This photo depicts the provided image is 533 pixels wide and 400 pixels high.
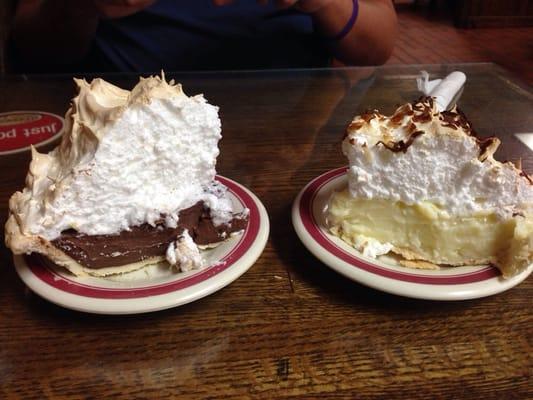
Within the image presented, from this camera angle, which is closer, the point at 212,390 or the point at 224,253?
the point at 212,390

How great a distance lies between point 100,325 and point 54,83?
1.09 meters

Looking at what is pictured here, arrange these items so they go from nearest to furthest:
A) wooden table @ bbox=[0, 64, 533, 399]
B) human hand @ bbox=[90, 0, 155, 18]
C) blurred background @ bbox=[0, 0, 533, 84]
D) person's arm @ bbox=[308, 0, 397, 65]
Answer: wooden table @ bbox=[0, 64, 533, 399] → human hand @ bbox=[90, 0, 155, 18] → person's arm @ bbox=[308, 0, 397, 65] → blurred background @ bbox=[0, 0, 533, 84]

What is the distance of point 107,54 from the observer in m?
1.73

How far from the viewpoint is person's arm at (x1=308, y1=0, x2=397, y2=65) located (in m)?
1.68

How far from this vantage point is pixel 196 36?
1.73 meters

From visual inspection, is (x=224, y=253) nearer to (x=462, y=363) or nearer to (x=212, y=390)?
(x=212, y=390)

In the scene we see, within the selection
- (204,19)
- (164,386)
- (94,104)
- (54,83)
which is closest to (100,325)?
(164,386)

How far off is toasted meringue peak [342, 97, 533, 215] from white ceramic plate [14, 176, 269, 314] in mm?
225

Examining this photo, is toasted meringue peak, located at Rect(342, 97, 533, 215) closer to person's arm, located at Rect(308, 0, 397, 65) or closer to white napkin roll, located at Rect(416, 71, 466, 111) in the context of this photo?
white napkin roll, located at Rect(416, 71, 466, 111)

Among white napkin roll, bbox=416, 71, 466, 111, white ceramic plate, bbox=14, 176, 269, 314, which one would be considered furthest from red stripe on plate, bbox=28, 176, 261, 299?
white napkin roll, bbox=416, 71, 466, 111

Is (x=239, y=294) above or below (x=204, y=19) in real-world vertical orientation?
below

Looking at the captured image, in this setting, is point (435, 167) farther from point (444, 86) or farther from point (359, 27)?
point (359, 27)

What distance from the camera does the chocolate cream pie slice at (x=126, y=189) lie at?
2.70ft

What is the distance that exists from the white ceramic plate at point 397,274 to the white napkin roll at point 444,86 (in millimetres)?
765
